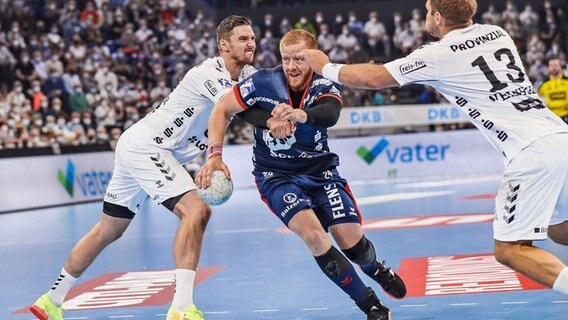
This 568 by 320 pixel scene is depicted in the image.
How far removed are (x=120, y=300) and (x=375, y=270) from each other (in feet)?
7.96

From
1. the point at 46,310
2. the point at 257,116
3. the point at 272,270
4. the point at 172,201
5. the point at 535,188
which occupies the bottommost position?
the point at 272,270

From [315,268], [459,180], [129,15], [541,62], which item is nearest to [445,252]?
[315,268]

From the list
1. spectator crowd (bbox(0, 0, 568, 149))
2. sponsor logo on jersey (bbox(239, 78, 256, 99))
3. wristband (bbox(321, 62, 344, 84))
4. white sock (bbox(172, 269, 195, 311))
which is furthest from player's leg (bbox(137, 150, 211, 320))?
spectator crowd (bbox(0, 0, 568, 149))

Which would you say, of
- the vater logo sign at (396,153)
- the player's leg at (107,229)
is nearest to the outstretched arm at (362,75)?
the player's leg at (107,229)

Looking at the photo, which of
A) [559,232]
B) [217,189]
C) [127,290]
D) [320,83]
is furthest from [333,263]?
[127,290]

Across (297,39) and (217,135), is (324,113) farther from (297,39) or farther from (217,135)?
(217,135)

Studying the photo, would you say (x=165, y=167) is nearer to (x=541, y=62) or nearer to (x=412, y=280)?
(x=412, y=280)

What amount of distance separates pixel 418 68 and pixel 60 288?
3293mm

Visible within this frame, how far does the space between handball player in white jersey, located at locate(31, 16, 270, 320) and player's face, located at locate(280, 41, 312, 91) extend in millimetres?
533

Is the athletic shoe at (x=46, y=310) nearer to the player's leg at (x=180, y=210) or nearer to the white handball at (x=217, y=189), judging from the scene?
the player's leg at (x=180, y=210)

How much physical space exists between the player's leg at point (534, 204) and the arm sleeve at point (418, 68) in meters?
0.69

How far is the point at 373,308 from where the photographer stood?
616cm

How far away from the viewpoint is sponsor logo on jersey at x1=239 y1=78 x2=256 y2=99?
6320 mm

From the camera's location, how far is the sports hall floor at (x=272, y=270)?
6855 mm
